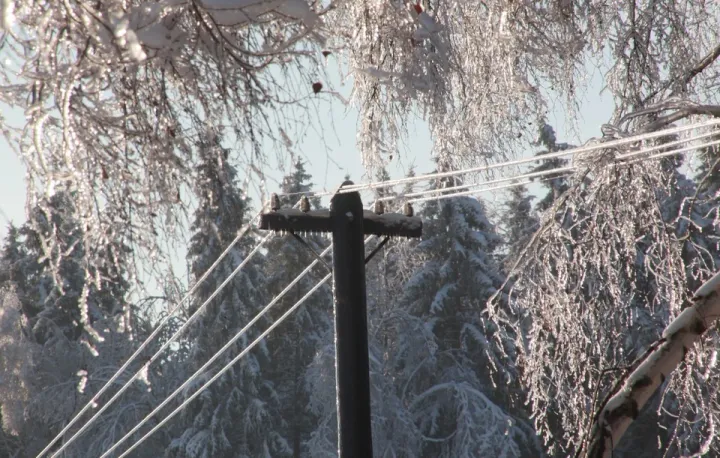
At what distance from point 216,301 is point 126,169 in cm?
2469

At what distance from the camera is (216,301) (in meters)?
26.3

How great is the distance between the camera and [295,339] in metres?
28.0

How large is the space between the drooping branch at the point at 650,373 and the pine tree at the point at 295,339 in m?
23.9

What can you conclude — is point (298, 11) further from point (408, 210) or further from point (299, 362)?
point (299, 362)

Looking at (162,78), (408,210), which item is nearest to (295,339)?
(408,210)

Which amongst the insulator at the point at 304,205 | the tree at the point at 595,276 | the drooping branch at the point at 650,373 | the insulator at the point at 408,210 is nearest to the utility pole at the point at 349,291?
the insulator at the point at 304,205

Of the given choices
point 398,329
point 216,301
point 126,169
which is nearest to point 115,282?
point 126,169

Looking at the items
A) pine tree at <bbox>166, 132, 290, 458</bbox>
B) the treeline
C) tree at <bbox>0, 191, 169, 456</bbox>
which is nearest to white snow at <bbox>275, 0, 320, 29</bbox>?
the treeline

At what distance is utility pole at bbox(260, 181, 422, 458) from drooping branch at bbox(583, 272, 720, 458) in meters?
2.29

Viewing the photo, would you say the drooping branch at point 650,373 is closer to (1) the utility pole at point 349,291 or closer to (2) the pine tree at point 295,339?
(1) the utility pole at point 349,291

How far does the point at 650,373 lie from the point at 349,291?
2497mm

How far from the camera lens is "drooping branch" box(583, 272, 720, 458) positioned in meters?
2.69

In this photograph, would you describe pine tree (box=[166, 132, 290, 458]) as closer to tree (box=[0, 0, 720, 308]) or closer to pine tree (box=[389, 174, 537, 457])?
pine tree (box=[389, 174, 537, 457])

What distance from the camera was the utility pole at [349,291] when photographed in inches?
194
